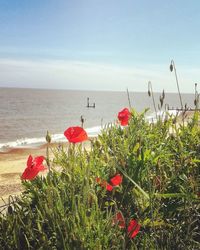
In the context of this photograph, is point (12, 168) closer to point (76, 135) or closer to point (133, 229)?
point (76, 135)

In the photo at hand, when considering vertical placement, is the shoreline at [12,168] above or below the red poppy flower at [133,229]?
below

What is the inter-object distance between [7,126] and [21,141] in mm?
11240

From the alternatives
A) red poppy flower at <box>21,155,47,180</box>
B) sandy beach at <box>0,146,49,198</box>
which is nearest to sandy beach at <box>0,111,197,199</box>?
sandy beach at <box>0,146,49,198</box>

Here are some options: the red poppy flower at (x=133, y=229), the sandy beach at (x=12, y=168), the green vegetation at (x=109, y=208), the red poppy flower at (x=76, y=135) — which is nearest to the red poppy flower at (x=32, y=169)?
the green vegetation at (x=109, y=208)

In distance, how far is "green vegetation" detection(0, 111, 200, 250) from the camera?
1716 millimetres

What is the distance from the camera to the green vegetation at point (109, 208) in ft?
5.63

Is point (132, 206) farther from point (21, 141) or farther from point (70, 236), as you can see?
point (21, 141)

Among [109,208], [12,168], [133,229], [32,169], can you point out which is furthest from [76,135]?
[12,168]

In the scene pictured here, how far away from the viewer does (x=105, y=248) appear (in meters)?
1.78

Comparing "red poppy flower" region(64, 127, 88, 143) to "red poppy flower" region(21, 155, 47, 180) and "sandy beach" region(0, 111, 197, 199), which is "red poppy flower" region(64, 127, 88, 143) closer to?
"red poppy flower" region(21, 155, 47, 180)

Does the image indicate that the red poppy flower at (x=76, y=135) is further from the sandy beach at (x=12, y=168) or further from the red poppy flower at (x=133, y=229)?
the sandy beach at (x=12, y=168)

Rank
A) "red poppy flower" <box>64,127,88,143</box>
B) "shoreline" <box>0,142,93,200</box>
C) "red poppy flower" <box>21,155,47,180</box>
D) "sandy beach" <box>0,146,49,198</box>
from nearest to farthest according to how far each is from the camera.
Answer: "red poppy flower" <box>21,155,47,180</box>
"red poppy flower" <box>64,127,88,143</box>
"shoreline" <box>0,142,93,200</box>
"sandy beach" <box>0,146,49,198</box>

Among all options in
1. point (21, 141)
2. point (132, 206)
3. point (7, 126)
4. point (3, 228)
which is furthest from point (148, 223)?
point (7, 126)

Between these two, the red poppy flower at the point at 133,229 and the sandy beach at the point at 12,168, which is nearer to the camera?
the red poppy flower at the point at 133,229
